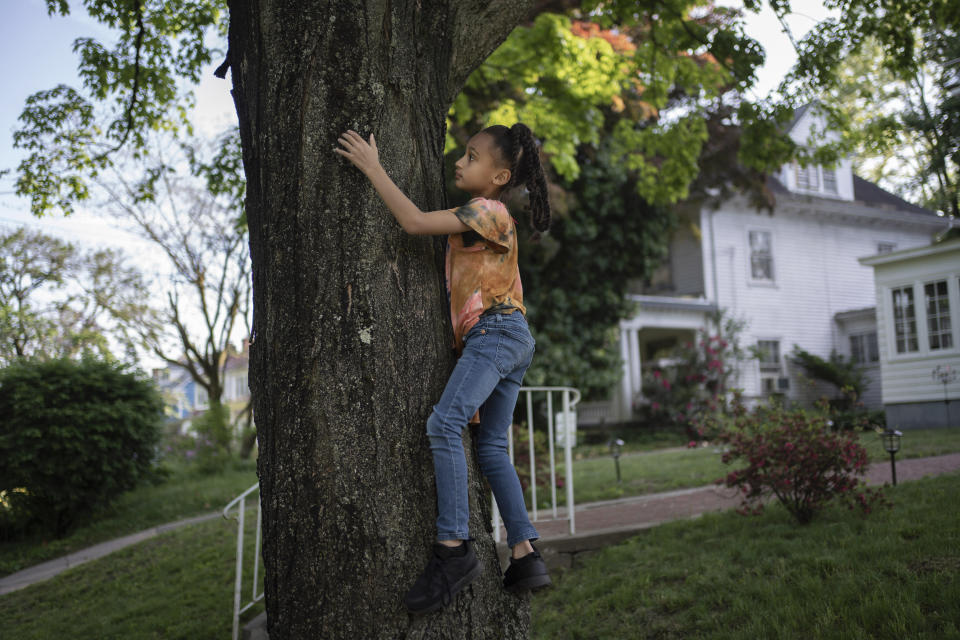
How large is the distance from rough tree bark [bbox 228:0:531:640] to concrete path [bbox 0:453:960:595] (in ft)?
8.69

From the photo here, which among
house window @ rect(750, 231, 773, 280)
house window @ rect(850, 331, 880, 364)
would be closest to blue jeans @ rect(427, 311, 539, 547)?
house window @ rect(750, 231, 773, 280)

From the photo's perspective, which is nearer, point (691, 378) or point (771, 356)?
point (691, 378)

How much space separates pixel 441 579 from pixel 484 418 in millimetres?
658

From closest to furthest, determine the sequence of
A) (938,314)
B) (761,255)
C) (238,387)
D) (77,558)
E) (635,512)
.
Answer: (635,512)
(77,558)
(938,314)
(761,255)
(238,387)

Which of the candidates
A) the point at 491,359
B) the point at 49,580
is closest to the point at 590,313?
the point at 49,580

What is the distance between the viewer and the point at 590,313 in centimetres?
1655

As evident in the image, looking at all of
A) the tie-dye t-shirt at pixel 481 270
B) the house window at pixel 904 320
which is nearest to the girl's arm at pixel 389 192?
the tie-dye t-shirt at pixel 481 270

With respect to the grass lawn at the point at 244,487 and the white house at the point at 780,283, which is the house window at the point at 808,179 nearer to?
the white house at the point at 780,283

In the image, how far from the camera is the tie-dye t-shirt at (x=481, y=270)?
277 centimetres

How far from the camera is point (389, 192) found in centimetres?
253

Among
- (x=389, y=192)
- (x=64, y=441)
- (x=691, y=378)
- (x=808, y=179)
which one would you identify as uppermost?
(x=808, y=179)

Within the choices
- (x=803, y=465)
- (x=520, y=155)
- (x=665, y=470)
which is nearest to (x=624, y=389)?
(x=665, y=470)

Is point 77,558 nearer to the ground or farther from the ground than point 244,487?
nearer to the ground

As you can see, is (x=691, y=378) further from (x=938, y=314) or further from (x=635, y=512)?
(x=635, y=512)
